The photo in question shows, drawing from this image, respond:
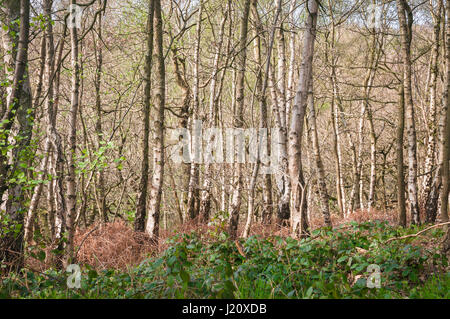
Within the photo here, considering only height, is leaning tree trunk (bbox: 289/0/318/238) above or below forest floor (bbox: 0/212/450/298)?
above

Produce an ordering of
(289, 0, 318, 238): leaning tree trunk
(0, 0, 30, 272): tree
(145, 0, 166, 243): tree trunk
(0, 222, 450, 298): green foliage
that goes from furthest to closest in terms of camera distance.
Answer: (145, 0, 166, 243): tree trunk
(289, 0, 318, 238): leaning tree trunk
(0, 0, 30, 272): tree
(0, 222, 450, 298): green foliage

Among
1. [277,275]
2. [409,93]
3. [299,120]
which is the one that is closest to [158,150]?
[299,120]

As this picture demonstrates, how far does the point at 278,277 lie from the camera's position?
3.96 meters

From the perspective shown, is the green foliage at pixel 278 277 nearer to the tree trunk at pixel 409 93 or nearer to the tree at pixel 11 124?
the tree at pixel 11 124

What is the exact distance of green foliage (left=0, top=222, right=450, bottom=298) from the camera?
11.2 feet

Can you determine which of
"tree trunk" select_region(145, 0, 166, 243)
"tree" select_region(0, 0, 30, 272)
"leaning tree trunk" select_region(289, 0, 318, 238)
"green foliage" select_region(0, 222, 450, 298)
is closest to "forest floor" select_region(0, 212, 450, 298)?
"green foliage" select_region(0, 222, 450, 298)

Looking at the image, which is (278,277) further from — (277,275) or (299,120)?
(299,120)

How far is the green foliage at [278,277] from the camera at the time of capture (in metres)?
3.42

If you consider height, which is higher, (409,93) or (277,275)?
(409,93)

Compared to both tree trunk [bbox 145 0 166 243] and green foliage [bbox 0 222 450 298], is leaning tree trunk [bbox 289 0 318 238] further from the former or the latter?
tree trunk [bbox 145 0 166 243]

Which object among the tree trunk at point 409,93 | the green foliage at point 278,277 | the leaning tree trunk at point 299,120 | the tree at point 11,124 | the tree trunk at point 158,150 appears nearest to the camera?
the green foliage at point 278,277

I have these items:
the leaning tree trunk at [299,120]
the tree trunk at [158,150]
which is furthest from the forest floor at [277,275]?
the tree trunk at [158,150]
